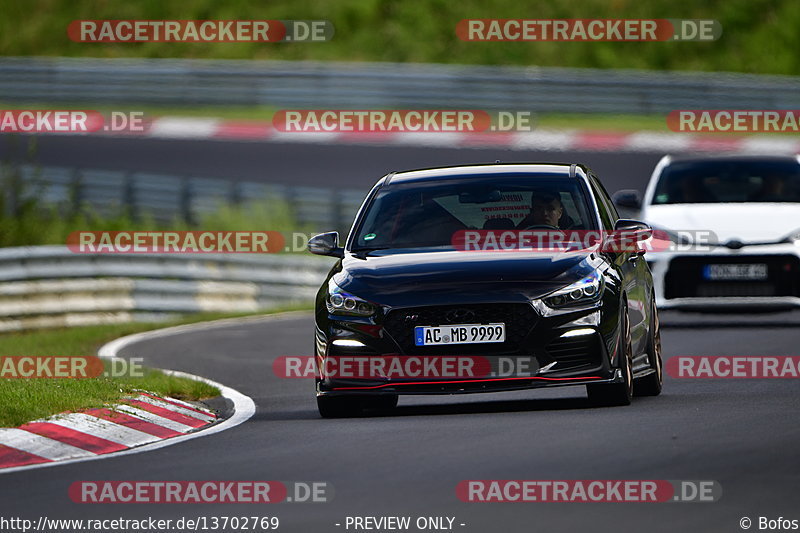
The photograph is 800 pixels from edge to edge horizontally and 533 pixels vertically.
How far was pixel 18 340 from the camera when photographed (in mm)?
22000

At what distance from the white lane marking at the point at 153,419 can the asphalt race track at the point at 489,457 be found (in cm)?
48

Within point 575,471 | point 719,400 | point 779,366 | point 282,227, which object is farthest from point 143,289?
point 575,471

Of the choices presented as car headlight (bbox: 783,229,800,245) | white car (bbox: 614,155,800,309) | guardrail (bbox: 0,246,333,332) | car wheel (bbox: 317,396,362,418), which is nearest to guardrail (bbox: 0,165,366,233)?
guardrail (bbox: 0,246,333,332)

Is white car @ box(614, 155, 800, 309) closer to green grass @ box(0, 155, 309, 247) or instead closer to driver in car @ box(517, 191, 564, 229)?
driver in car @ box(517, 191, 564, 229)

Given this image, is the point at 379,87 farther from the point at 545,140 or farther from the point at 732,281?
the point at 732,281

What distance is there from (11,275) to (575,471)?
15.7 m

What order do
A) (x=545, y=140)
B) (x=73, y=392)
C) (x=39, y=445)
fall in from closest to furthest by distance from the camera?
1. (x=39, y=445)
2. (x=73, y=392)
3. (x=545, y=140)

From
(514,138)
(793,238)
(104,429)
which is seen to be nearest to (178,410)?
(104,429)

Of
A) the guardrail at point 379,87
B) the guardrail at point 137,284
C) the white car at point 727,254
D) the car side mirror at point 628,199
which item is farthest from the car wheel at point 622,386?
the guardrail at point 379,87

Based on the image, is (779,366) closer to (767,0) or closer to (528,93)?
(528,93)

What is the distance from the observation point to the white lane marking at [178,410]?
40.9 feet

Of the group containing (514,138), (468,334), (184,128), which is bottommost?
(468,334)

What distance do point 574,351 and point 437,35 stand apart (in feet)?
116

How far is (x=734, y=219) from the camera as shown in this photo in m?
18.2
